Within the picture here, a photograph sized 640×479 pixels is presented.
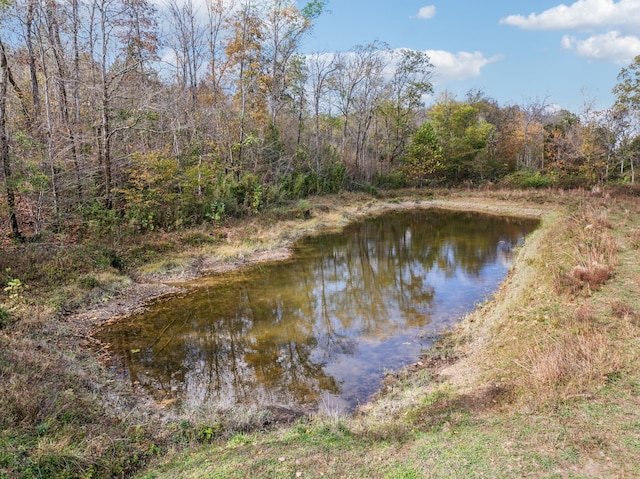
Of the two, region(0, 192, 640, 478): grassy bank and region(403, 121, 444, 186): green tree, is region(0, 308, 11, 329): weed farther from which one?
region(403, 121, 444, 186): green tree

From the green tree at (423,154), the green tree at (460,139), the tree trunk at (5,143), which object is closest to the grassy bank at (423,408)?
the tree trunk at (5,143)

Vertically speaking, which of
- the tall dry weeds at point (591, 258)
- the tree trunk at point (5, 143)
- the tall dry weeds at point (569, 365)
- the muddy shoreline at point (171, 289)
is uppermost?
the tree trunk at point (5, 143)

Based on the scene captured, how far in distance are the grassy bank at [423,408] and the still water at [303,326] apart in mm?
597

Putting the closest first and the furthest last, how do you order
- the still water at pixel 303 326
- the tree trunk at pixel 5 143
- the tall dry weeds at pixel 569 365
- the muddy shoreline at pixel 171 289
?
the tall dry weeds at pixel 569 365, the still water at pixel 303 326, the muddy shoreline at pixel 171 289, the tree trunk at pixel 5 143

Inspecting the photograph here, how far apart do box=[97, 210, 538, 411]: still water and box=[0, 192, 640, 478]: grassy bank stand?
0.60 metres

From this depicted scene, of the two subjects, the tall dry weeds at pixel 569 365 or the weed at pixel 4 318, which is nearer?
the tall dry weeds at pixel 569 365

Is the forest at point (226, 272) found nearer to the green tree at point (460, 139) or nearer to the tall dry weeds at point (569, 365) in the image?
the tall dry weeds at point (569, 365)

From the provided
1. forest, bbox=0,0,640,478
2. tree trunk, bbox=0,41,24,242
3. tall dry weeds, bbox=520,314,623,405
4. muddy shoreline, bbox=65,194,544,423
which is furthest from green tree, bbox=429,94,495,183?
tall dry weeds, bbox=520,314,623,405

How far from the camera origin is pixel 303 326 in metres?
9.37

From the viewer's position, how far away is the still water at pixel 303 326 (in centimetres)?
673

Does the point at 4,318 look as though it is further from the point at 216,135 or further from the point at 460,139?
the point at 460,139

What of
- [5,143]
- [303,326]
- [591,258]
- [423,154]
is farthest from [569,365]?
→ [423,154]

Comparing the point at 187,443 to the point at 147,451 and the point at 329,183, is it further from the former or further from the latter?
the point at 329,183

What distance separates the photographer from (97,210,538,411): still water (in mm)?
6734
